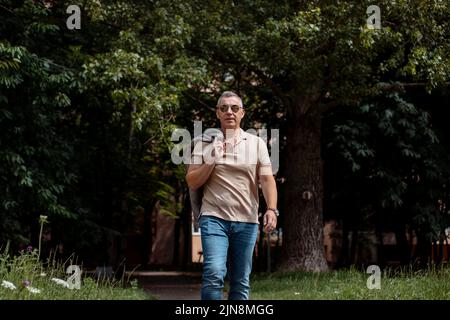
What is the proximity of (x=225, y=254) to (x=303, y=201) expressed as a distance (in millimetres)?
12078

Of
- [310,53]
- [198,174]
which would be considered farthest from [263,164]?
[310,53]

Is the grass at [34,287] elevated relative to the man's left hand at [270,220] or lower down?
lower down

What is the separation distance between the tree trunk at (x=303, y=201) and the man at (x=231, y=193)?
1156cm

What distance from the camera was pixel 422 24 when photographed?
1430 cm

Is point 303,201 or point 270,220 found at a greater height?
point 303,201

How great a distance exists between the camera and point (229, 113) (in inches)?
234

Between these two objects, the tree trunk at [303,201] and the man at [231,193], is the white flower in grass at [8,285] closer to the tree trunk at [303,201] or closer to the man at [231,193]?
the man at [231,193]

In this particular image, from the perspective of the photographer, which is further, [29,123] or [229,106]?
[29,123]

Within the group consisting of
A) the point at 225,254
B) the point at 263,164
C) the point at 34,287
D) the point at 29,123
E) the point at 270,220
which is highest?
the point at 29,123

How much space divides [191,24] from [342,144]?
5.85 m

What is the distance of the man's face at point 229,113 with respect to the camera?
5914mm

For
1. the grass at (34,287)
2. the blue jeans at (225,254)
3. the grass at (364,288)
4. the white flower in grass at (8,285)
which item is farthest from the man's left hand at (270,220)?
the grass at (364,288)

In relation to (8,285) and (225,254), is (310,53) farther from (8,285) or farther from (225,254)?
(8,285)
